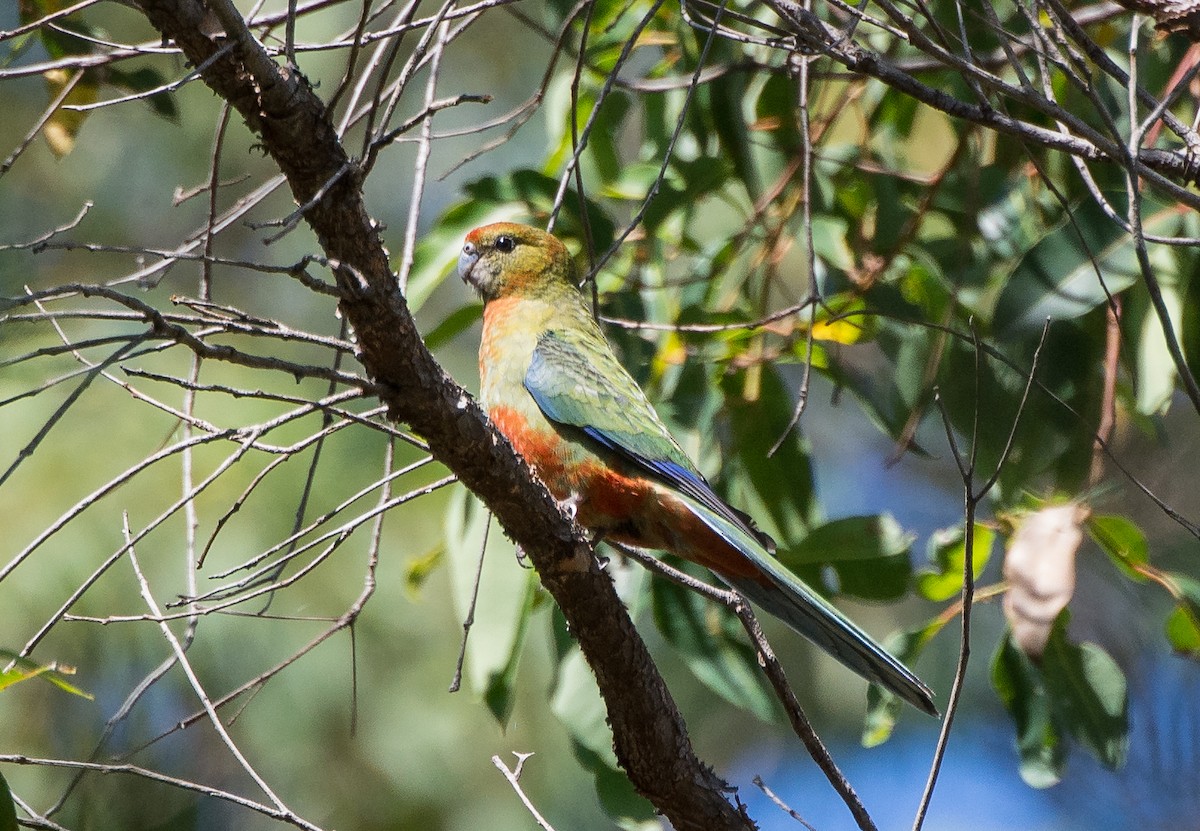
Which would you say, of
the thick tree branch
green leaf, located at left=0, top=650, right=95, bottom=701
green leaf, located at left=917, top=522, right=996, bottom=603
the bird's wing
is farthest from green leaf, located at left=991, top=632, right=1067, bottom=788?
green leaf, located at left=0, top=650, right=95, bottom=701

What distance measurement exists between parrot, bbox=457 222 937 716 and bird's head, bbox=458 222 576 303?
0.43 feet

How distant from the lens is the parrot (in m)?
3.33

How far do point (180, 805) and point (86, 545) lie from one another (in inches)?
60.3

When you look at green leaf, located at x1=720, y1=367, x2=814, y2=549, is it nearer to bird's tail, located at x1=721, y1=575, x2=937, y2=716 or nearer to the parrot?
the parrot

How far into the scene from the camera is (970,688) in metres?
8.30

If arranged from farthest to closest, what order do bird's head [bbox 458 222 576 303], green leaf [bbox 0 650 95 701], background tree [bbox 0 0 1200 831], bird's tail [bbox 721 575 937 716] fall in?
bird's head [bbox 458 222 576 303] → bird's tail [bbox 721 575 937 716] → background tree [bbox 0 0 1200 831] → green leaf [bbox 0 650 95 701]

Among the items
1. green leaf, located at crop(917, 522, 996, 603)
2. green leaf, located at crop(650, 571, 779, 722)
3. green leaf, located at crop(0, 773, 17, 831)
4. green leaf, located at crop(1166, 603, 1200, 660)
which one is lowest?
green leaf, located at crop(0, 773, 17, 831)

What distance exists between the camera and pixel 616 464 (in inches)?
150

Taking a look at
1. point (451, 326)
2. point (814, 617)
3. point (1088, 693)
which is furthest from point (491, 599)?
point (1088, 693)

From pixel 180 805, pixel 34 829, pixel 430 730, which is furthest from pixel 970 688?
pixel 34 829

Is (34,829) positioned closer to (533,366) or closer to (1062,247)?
(533,366)

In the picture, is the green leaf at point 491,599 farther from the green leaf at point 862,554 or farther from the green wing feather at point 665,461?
the green leaf at point 862,554

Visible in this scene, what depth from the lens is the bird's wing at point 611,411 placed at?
145 inches

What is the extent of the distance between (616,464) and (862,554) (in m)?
0.79
